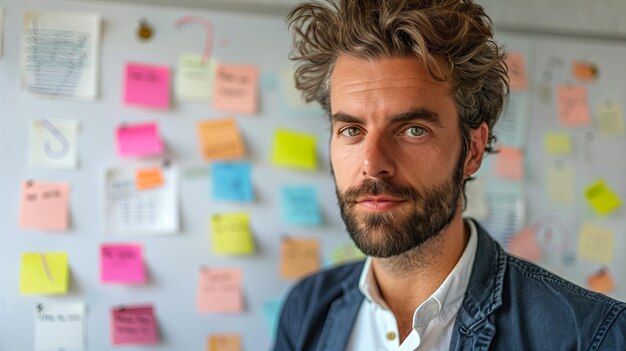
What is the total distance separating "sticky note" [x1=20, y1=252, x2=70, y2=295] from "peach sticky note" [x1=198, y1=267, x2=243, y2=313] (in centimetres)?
31

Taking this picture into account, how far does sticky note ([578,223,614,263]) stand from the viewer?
166 centimetres

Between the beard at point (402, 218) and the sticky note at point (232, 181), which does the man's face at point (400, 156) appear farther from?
the sticky note at point (232, 181)

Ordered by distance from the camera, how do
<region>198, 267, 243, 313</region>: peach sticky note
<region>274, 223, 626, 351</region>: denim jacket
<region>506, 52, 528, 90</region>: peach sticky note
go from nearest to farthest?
<region>274, 223, 626, 351</region>: denim jacket → <region>198, 267, 243, 313</region>: peach sticky note → <region>506, 52, 528, 90</region>: peach sticky note

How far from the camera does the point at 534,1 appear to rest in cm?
162

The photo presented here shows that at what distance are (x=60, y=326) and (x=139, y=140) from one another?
0.47m

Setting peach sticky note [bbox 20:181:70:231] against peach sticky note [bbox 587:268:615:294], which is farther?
peach sticky note [bbox 587:268:615:294]

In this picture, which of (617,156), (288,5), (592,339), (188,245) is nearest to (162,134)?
(188,245)

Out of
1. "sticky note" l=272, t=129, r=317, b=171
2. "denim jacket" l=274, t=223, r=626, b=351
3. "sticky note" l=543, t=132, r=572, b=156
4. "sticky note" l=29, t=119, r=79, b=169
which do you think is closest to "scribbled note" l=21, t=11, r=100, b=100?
"sticky note" l=29, t=119, r=79, b=169

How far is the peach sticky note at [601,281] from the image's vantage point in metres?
1.66

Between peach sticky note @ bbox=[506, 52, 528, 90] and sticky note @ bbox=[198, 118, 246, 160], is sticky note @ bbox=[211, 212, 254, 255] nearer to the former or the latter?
sticky note @ bbox=[198, 118, 246, 160]

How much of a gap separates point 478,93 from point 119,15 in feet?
2.79

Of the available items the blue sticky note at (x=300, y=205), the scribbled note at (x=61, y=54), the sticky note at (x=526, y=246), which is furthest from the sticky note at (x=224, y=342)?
the sticky note at (x=526, y=246)

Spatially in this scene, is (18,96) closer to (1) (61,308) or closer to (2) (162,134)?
(2) (162,134)

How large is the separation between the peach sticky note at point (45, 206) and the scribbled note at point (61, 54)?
21cm
